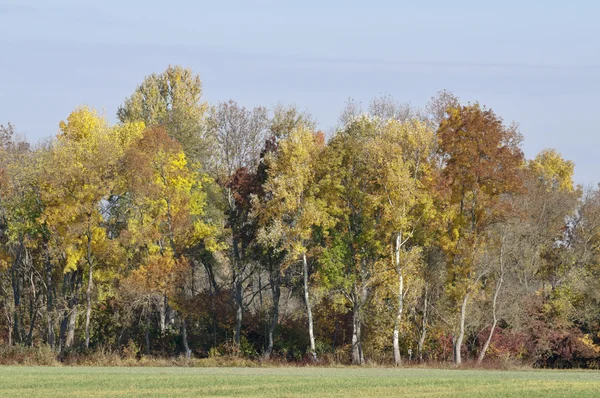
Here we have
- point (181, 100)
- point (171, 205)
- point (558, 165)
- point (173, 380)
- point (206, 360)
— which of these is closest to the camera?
point (173, 380)

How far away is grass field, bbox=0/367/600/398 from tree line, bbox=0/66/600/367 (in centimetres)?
1655

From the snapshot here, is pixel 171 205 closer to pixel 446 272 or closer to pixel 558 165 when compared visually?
pixel 446 272

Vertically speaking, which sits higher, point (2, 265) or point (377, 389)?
point (2, 265)

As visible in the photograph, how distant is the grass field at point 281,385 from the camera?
32.9 meters

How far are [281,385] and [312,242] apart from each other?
24930mm

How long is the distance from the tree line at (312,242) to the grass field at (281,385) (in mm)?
16545

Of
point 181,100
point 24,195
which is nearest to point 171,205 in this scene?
point 24,195

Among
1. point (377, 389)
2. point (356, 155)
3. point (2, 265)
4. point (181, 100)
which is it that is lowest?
point (377, 389)

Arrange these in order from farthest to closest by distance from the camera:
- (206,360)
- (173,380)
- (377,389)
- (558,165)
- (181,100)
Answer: (181,100)
(558,165)
(206,360)
(173,380)
(377,389)

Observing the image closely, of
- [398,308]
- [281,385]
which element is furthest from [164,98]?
[281,385]

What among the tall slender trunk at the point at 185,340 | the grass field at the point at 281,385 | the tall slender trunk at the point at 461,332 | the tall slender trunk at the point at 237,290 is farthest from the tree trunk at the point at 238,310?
the grass field at the point at 281,385

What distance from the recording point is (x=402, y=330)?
59375 mm

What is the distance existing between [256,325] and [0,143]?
67.4ft

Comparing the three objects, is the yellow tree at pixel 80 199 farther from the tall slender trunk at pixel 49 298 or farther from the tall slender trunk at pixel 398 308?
the tall slender trunk at pixel 398 308
